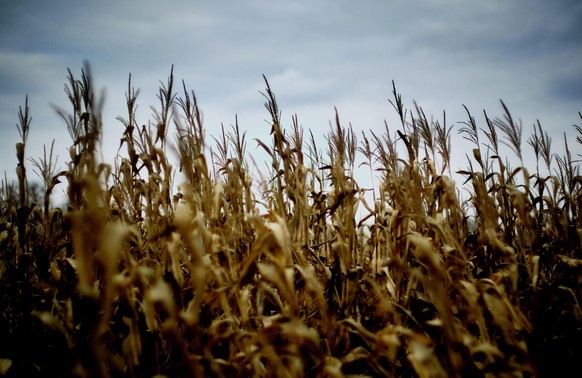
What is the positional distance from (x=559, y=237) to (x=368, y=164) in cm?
173

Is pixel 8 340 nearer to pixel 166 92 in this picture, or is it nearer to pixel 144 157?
pixel 144 157

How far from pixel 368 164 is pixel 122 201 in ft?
8.15

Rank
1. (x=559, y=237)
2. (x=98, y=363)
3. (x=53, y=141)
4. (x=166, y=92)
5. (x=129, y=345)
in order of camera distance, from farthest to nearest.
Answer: (x=53, y=141)
(x=166, y=92)
(x=559, y=237)
(x=129, y=345)
(x=98, y=363)

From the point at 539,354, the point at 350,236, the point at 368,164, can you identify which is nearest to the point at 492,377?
the point at 539,354

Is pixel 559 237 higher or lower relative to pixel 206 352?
higher

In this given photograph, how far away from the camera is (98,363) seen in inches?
33.7

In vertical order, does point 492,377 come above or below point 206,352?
below

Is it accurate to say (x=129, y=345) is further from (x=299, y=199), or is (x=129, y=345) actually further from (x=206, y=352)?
(x=299, y=199)

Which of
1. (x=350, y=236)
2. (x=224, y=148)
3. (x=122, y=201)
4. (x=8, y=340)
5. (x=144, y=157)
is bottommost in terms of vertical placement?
(x=8, y=340)

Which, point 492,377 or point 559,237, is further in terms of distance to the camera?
point 559,237

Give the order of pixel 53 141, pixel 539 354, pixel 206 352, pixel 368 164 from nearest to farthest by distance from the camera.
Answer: pixel 206 352, pixel 539 354, pixel 53 141, pixel 368 164

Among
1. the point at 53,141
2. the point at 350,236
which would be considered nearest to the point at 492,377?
the point at 350,236

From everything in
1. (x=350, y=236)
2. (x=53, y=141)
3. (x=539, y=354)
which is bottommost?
(x=539, y=354)

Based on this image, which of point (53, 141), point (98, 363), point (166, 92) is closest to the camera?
point (98, 363)
